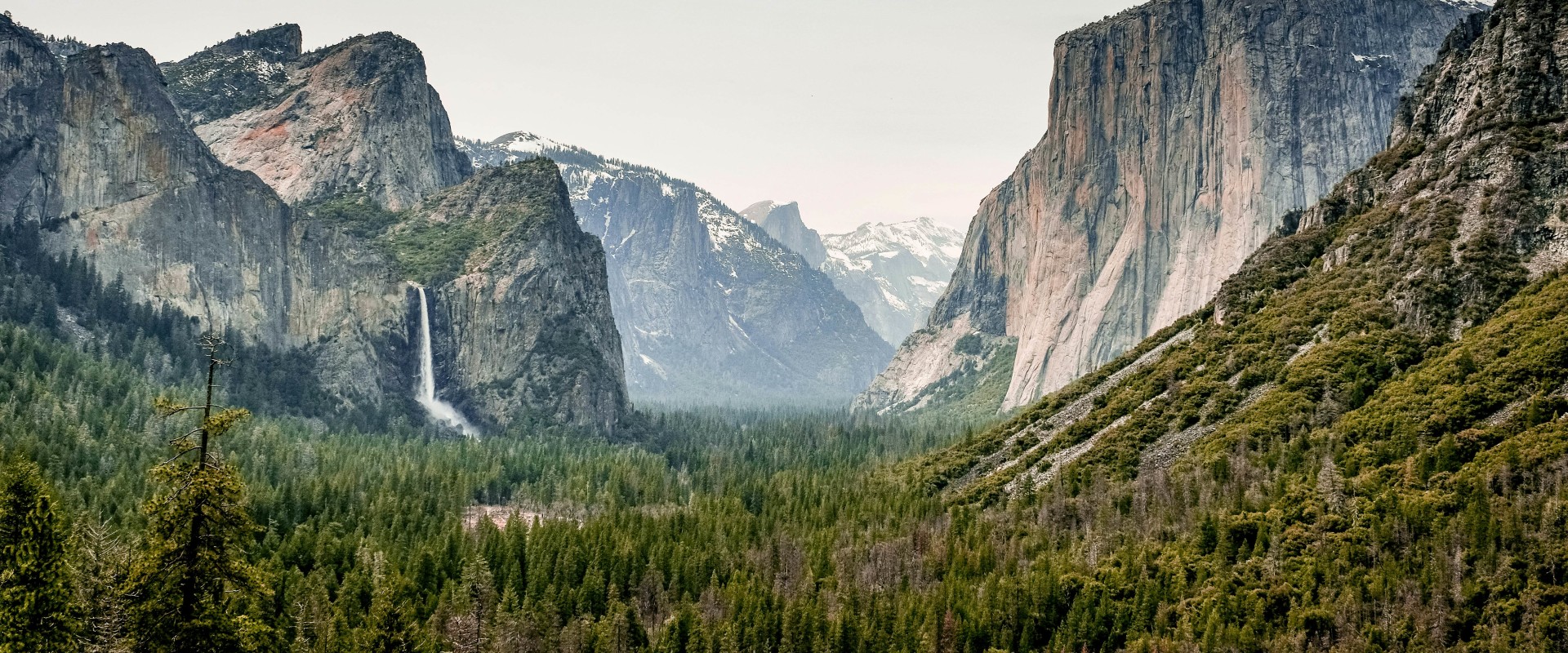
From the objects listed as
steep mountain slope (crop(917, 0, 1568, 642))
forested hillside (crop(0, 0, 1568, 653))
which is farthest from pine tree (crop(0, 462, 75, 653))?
steep mountain slope (crop(917, 0, 1568, 642))

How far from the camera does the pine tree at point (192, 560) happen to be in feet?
123

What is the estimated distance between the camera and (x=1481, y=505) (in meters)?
79.1

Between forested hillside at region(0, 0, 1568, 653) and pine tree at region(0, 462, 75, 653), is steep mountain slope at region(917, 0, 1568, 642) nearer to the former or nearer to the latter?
forested hillside at region(0, 0, 1568, 653)

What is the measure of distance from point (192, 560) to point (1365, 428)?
277ft

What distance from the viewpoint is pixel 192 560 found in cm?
3806

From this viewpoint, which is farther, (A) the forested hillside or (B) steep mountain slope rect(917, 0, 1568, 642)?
(B) steep mountain slope rect(917, 0, 1568, 642)

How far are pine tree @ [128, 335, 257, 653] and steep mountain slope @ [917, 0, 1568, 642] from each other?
56.7m

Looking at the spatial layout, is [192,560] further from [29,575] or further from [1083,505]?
[1083,505]

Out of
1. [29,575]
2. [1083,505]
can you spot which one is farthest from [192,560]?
[1083,505]

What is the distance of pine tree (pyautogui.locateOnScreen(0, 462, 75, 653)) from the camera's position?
42.4 metres

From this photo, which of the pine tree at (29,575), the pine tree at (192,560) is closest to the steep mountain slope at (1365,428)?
the pine tree at (192,560)

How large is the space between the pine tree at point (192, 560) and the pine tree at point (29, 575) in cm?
622

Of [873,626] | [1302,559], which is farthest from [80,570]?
[1302,559]

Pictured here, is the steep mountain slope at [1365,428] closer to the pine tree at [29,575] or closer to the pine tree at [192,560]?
the pine tree at [192,560]
